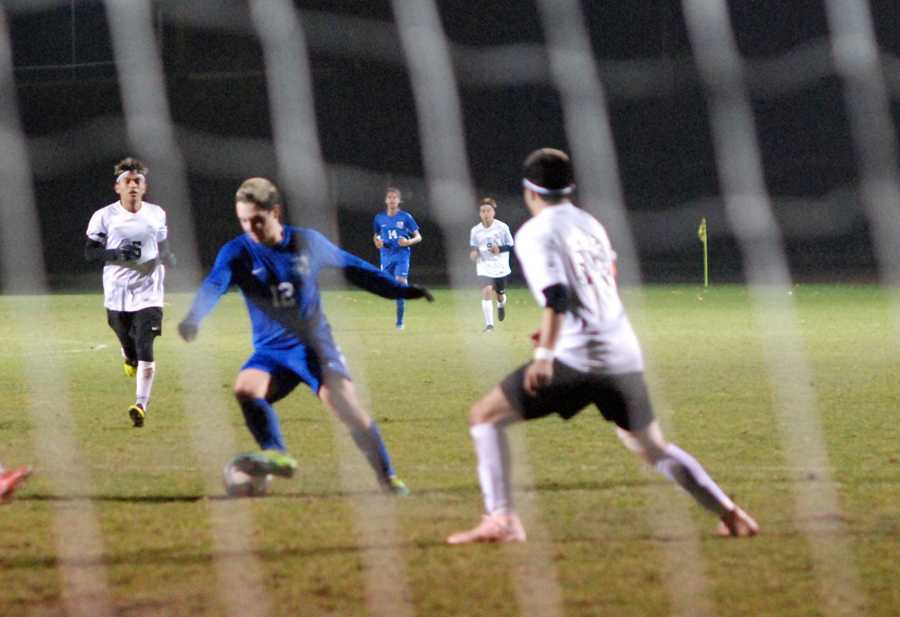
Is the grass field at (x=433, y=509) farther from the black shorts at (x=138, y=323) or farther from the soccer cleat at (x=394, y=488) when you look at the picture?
the black shorts at (x=138, y=323)

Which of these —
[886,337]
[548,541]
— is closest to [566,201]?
[548,541]

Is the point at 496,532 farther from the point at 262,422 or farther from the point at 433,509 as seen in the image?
the point at 262,422

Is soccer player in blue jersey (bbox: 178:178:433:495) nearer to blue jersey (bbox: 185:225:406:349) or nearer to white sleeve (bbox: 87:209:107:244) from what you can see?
blue jersey (bbox: 185:225:406:349)

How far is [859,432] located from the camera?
999 centimetres

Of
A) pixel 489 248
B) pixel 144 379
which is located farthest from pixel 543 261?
pixel 489 248

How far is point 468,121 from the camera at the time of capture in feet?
108

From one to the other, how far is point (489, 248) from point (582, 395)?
1482 centimetres

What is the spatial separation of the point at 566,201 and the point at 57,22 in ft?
92.0

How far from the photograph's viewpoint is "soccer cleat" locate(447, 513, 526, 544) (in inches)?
246

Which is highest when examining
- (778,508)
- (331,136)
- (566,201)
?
(331,136)

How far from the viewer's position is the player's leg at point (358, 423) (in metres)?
7.45

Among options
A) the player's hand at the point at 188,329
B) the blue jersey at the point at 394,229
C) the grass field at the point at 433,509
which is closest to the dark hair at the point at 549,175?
the grass field at the point at 433,509

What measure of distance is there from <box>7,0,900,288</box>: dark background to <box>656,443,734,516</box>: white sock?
24.2m

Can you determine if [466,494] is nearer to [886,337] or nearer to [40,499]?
[40,499]
